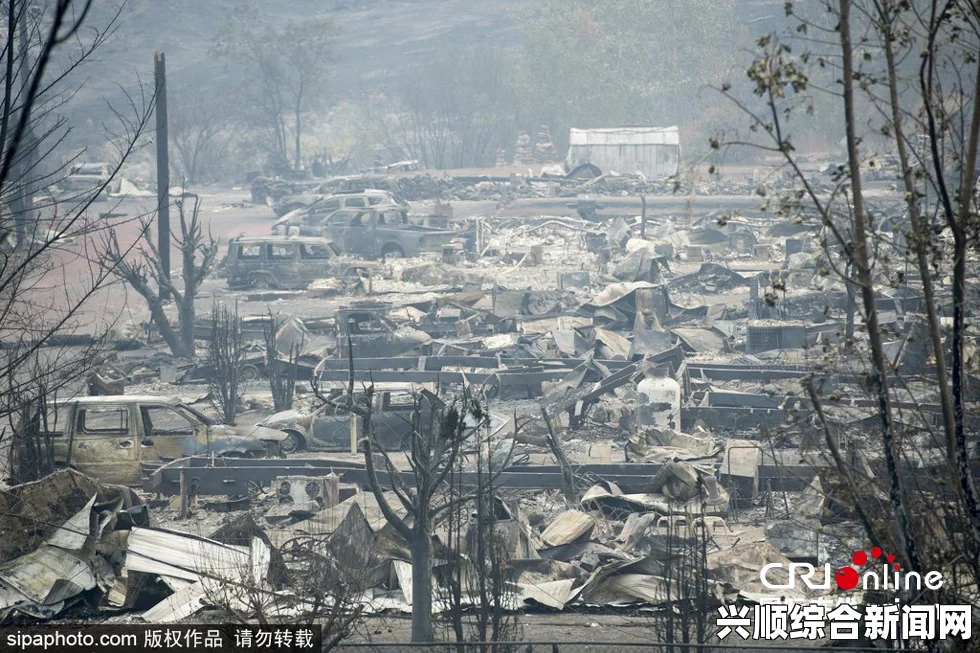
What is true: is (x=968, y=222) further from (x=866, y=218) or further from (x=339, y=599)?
(x=339, y=599)

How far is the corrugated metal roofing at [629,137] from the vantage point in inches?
1790

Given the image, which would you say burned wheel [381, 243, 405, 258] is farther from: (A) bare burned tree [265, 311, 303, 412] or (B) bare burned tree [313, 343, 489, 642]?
(B) bare burned tree [313, 343, 489, 642]

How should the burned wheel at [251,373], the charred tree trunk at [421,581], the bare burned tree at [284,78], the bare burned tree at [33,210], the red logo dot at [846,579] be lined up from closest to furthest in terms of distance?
1. the bare burned tree at [33,210]
2. the charred tree trunk at [421,581]
3. the red logo dot at [846,579]
4. the burned wheel at [251,373]
5. the bare burned tree at [284,78]

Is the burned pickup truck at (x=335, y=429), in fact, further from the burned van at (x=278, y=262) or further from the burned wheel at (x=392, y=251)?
the burned wheel at (x=392, y=251)

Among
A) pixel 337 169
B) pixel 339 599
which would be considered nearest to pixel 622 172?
pixel 337 169

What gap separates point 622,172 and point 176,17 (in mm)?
38870

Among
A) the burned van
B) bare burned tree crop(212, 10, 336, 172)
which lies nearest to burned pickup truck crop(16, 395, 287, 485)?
the burned van

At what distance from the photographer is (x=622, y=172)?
45219mm

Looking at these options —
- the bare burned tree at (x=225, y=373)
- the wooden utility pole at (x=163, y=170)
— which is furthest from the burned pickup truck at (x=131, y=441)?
Result: the wooden utility pole at (x=163, y=170)

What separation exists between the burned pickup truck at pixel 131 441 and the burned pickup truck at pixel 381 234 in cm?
1559

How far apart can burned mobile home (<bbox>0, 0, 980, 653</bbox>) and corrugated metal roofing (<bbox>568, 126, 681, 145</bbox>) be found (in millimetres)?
4644

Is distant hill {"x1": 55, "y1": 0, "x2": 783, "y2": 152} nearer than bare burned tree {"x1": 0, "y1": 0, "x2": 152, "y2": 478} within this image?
No

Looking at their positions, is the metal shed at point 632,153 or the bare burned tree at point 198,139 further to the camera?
the bare burned tree at point 198,139

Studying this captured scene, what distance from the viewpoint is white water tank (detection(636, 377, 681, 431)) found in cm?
1262
